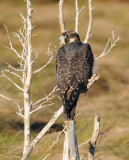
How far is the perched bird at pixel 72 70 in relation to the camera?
982 cm

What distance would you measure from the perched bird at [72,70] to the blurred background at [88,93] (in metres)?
0.98

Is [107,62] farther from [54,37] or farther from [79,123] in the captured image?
[79,123]

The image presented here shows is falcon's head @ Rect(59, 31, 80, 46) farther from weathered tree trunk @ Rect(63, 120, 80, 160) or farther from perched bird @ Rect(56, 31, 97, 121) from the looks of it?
weathered tree trunk @ Rect(63, 120, 80, 160)

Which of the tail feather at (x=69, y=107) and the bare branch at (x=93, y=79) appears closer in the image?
the tail feather at (x=69, y=107)

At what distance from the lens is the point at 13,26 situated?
44.7 meters

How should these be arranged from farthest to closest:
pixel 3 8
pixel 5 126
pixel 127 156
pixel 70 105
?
1. pixel 3 8
2. pixel 5 126
3. pixel 127 156
4. pixel 70 105

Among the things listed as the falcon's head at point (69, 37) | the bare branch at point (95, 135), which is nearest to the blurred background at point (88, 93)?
the bare branch at point (95, 135)

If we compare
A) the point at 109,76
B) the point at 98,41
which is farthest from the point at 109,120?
the point at 98,41

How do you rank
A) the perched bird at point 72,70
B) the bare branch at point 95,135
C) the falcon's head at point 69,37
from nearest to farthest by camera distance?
the perched bird at point 72,70, the bare branch at point 95,135, the falcon's head at point 69,37

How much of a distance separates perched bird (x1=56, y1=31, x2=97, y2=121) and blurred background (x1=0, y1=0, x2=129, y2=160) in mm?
978

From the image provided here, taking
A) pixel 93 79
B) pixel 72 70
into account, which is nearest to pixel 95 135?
pixel 93 79

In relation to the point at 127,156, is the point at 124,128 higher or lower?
higher

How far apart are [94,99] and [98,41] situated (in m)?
14.9

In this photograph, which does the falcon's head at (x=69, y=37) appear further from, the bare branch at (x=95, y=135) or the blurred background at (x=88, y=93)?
the bare branch at (x=95, y=135)
